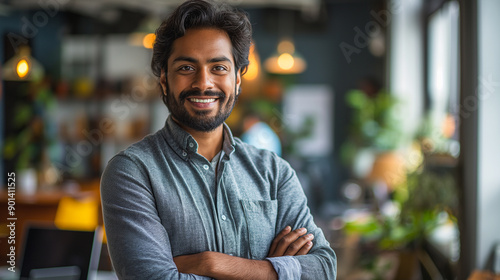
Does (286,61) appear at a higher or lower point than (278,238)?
higher

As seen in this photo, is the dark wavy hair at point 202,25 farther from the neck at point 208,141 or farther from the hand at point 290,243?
the hand at point 290,243

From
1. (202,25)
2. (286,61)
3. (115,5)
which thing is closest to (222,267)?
(202,25)

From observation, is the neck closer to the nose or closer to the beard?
the beard

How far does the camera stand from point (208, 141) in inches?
66.4

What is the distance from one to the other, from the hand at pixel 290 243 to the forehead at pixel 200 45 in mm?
587

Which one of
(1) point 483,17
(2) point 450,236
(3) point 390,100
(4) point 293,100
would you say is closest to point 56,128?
(4) point 293,100

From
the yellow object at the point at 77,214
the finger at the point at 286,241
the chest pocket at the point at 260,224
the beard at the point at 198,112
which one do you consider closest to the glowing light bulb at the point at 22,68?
the beard at the point at 198,112

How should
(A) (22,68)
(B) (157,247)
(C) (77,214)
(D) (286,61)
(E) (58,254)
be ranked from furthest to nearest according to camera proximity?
(D) (286,61)
(C) (77,214)
(A) (22,68)
(E) (58,254)
(B) (157,247)

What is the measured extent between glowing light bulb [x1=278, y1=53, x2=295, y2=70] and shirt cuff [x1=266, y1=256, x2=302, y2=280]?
642cm

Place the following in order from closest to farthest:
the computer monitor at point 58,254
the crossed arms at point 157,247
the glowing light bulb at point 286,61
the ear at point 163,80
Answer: the crossed arms at point 157,247 → the ear at point 163,80 → the computer monitor at point 58,254 → the glowing light bulb at point 286,61

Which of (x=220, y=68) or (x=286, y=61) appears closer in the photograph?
(x=220, y=68)

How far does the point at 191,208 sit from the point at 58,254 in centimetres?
114

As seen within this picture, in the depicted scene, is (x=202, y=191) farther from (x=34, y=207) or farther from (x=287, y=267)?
(x=34, y=207)

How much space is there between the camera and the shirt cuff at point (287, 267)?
5.04ft
